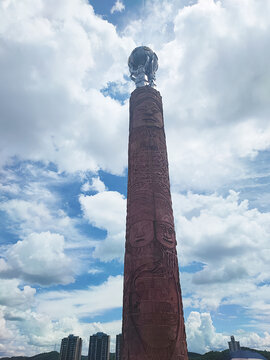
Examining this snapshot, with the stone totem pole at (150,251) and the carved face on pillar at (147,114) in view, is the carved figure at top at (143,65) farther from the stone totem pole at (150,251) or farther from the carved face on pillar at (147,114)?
the carved face on pillar at (147,114)

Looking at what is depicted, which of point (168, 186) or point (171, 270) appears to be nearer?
point (171, 270)

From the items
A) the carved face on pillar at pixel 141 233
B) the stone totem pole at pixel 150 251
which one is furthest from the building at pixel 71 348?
the carved face on pillar at pixel 141 233

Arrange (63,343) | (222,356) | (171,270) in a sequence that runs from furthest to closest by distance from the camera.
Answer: (63,343)
(222,356)
(171,270)

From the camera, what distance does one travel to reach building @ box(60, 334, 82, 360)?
168ft

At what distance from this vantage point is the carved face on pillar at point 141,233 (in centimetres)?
1234

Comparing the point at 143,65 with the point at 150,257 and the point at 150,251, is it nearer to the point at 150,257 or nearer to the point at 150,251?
the point at 150,251

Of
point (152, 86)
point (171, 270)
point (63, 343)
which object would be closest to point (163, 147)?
point (152, 86)

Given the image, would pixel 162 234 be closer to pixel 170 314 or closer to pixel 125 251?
pixel 125 251

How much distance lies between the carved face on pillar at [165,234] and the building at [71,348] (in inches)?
1986

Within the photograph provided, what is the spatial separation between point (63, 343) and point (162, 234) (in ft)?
175

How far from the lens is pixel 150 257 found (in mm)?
11820

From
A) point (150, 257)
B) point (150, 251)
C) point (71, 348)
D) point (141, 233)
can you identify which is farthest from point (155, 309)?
point (71, 348)

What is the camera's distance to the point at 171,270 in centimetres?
1191

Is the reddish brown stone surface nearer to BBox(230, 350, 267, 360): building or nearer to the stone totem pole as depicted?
the stone totem pole
